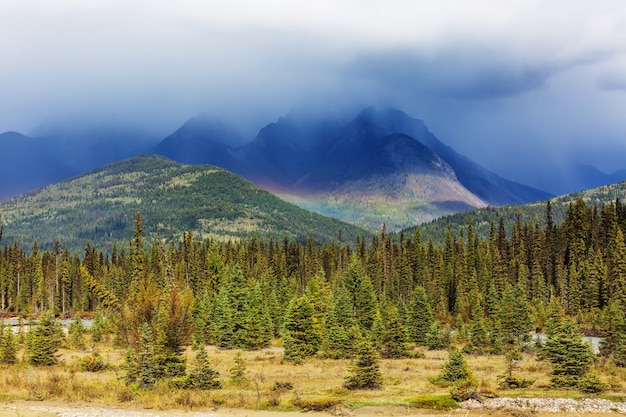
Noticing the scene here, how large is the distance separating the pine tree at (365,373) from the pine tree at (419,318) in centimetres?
4062

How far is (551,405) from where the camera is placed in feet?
118

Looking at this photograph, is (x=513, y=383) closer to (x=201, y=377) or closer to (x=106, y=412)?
(x=201, y=377)

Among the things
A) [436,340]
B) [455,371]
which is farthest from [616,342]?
[436,340]

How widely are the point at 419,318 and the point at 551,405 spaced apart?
5102 centimetres

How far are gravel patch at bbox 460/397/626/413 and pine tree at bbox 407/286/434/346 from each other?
4605cm

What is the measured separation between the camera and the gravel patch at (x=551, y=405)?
116 ft

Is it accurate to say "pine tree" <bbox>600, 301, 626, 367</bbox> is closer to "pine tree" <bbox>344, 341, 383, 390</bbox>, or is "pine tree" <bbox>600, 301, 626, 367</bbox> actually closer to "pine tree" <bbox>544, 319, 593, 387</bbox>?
"pine tree" <bbox>544, 319, 593, 387</bbox>

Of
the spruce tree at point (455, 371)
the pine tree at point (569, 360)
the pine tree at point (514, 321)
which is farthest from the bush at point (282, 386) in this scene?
the pine tree at point (514, 321)

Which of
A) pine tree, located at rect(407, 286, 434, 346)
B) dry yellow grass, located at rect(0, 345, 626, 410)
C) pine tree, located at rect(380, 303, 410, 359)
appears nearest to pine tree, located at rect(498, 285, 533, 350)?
pine tree, located at rect(407, 286, 434, 346)

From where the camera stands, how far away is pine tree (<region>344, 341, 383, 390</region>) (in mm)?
43500

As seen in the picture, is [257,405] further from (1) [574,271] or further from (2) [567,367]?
(1) [574,271]

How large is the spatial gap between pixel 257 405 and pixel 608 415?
2040cm

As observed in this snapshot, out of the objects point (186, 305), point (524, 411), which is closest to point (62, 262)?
point (186, 305)

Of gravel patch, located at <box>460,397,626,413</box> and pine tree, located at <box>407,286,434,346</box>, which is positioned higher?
pine tree, located at <box>407,286,434,346</box>
